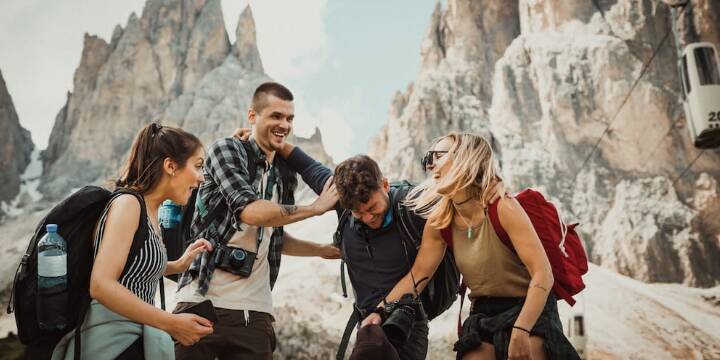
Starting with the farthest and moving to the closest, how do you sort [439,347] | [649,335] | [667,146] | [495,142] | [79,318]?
[495,142], [667,146], [649,335], [439,347], [79,318]

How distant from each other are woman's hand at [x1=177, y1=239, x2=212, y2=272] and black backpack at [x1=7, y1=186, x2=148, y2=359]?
77 centimetres

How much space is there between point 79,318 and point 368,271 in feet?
5.23

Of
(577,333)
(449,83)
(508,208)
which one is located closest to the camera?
(508,208)

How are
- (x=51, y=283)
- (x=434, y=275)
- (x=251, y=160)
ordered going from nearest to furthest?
(x=51, y=283), (x=434, y=275), (x=251, y=160)

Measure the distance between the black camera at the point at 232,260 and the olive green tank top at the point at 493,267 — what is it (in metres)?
1.25

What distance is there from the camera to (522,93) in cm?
3578

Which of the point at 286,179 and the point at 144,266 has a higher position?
the point at 286,179

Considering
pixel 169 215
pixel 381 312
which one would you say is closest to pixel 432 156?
pixel 381 312

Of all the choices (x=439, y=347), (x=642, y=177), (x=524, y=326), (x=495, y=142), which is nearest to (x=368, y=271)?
(x=524, y=326)

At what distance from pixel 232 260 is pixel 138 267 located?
0.89 metres

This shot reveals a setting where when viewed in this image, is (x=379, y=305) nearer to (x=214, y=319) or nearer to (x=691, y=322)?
(x=214, y=319)

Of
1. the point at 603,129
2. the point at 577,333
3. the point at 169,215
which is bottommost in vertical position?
the point at 577,333

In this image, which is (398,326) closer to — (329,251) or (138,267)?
(329,251)

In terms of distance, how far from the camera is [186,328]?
229 cm
